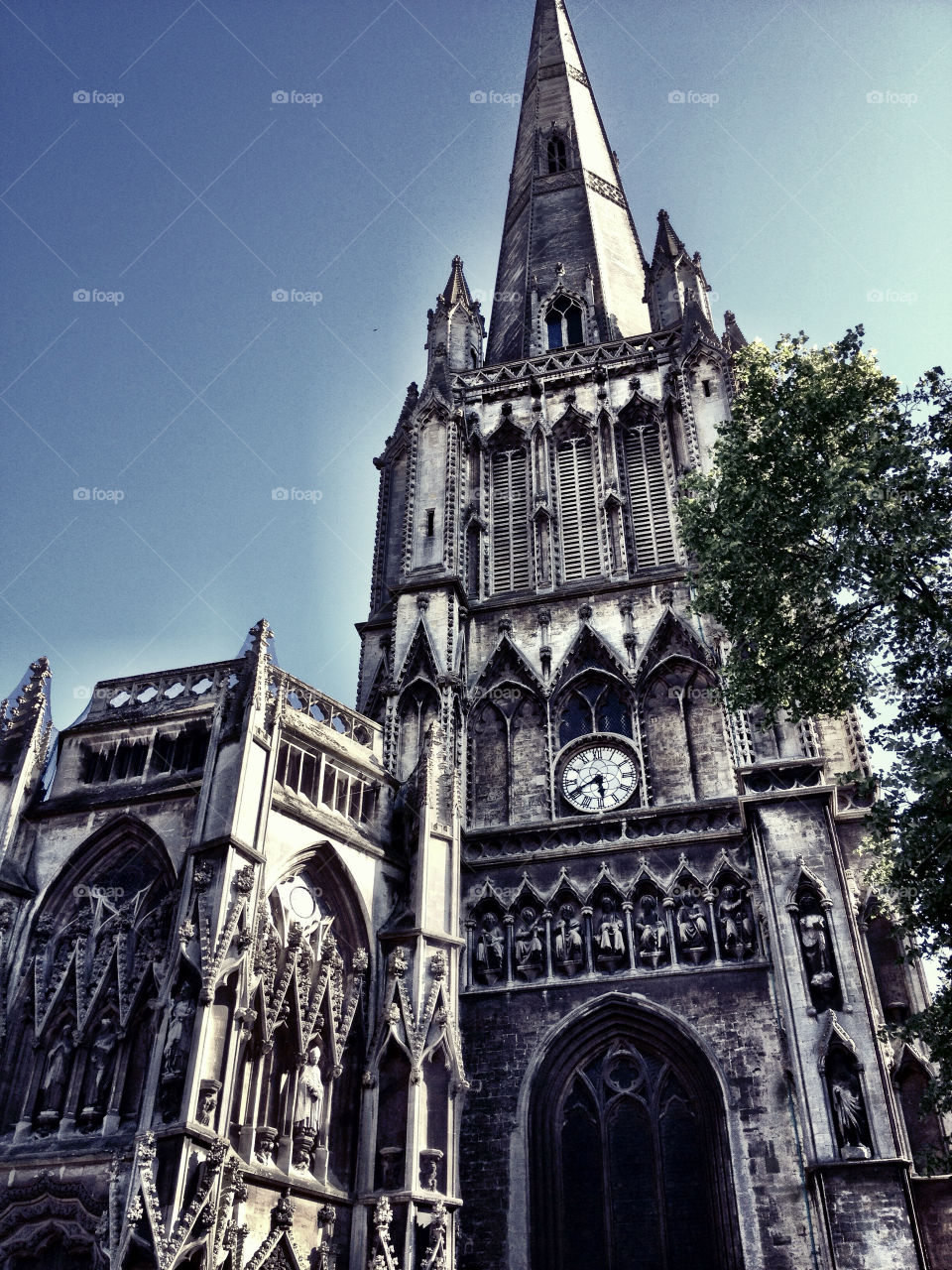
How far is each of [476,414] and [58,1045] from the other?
1813cm

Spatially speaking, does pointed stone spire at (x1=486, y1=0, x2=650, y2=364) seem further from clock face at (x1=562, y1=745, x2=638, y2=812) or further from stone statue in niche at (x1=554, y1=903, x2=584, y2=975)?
stone statue in niche at (x1=554, y1=903, x2=584, y2=975)

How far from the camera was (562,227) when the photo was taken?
121ft

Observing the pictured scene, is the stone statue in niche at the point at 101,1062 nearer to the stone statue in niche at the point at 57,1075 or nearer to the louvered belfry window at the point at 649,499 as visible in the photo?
the stone statue in niche at the point at 57,1075

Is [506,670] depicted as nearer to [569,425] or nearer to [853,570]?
[569,425]

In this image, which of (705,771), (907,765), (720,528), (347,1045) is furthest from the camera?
(705,771)

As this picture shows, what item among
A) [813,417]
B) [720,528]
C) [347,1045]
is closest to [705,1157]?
[347,1045]

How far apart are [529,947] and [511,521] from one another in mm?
10770

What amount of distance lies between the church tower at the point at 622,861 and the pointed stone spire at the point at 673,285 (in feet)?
0.51

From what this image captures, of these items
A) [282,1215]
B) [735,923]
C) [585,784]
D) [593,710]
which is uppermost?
[593,710]

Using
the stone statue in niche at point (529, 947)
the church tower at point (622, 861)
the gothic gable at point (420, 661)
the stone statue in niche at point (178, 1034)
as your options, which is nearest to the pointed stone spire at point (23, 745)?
the stone statue in niche at point (178, 1034)

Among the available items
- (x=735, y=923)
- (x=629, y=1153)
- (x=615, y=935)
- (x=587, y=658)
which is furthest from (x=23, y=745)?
(x=735, y=923)

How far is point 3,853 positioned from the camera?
18.2m

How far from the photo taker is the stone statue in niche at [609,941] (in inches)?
790

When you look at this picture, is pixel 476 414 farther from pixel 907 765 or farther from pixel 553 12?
pixel 553 12
